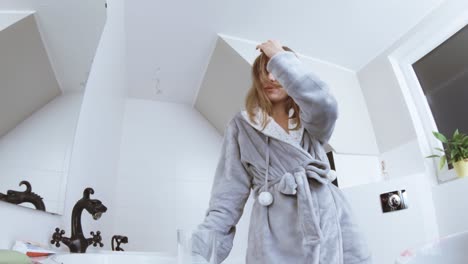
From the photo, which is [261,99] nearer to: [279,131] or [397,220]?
[279,131]

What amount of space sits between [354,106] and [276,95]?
1.47 m

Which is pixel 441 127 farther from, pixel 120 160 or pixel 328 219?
pixel 120 160

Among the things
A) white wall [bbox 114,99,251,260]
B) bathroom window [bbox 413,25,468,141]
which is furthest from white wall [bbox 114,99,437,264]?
bathroom window [bbox 413,25,468,141]

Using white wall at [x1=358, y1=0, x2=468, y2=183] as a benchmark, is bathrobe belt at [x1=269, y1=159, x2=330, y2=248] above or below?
below

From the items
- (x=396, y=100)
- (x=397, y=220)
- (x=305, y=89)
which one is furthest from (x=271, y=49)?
(x=396, y=100)

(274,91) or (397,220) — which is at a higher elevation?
(274,91)

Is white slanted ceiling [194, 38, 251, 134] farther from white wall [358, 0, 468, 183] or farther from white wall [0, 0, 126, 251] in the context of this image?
white wall [358, 0, 468, 183]

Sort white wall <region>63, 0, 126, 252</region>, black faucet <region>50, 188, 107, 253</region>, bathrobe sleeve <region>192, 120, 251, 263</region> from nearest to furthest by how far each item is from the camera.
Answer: bathrobe sleeve <region>192, 120, 251, 263</region>
black faucet <region>50, 188, 107, 253</region>
white wall <region>63, 0, 126, 252</region>

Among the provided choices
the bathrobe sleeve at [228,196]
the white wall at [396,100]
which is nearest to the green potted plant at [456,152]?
the white wall at [396,100]

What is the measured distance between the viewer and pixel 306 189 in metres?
0.95

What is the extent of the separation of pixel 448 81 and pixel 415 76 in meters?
0.20

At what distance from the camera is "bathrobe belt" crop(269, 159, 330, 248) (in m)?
0.90

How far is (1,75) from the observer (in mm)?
889

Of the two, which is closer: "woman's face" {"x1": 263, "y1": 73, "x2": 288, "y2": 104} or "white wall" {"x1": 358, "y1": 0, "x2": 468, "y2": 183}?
"woman's face" {"x1": 263, "y1": 73, "x2": 288, "y2": 104}
